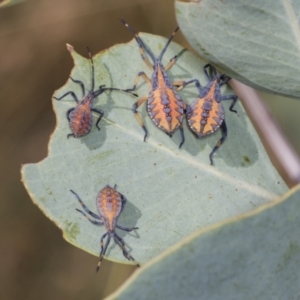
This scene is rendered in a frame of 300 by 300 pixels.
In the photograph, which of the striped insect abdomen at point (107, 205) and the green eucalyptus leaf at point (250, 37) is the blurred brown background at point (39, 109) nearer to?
the striped insect abdomen at point (107, 205)

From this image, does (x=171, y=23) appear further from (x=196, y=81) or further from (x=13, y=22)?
(x=196, y=81)

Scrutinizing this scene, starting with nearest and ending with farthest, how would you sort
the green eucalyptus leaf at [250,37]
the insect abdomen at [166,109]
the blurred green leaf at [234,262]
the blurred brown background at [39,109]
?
1. the blurred green leaf at [234,262]
2. the green eucalyptus leaf at [250,37]
3. the insect abdomen at [166,109]
4. the blurred brown background at [39,109]

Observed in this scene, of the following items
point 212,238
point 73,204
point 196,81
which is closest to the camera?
point 212,238

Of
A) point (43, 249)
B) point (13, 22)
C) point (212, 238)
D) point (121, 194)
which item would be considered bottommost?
point (43, 249)

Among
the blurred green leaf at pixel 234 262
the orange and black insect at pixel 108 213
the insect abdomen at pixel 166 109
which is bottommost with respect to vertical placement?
the blurred green leaf at pixel 234 262

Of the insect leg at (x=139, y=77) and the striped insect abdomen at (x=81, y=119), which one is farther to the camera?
the insect leg at (x=139, y=77)

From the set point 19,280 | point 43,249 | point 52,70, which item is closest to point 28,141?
point 52,70

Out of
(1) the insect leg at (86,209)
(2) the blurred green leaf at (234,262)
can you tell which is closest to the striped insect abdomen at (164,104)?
(1) the insect leg at (86,209)
